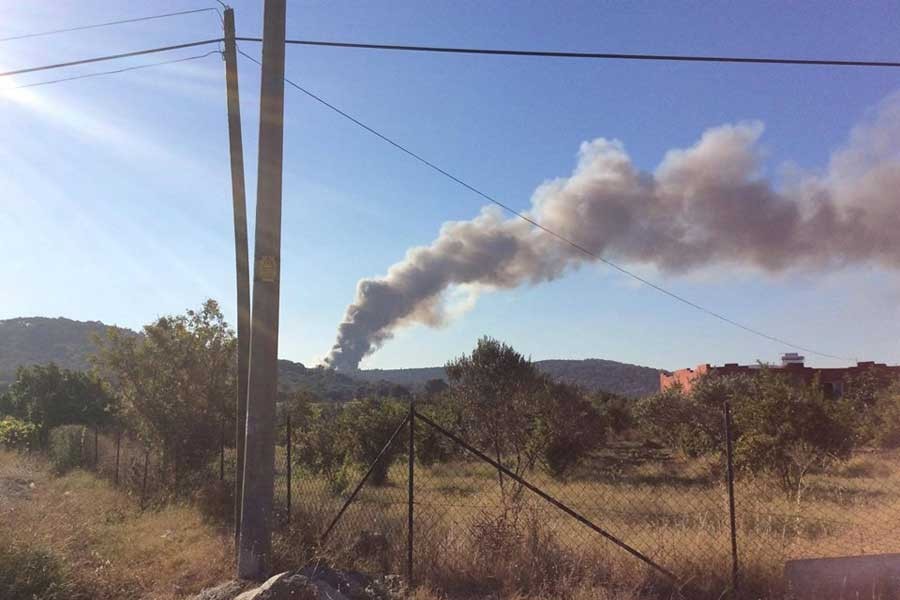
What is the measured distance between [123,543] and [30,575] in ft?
7.33

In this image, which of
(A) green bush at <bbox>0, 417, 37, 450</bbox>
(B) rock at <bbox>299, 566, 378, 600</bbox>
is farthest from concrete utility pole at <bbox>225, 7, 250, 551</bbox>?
(A) green bush at <bbox>0, 417, 37, 450</bbox>

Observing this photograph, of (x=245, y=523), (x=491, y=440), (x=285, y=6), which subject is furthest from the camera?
(x=491, y=440)

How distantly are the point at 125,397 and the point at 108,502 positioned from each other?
2294 mm

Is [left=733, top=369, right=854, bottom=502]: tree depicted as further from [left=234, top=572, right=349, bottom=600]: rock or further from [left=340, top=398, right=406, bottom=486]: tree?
[left=234, top=572, right=349, bottom=600]: rock

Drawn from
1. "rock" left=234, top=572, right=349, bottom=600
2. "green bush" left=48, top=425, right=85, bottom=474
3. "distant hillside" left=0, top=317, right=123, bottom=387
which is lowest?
"green bush" left=48, top=425, right=85, bottom=474

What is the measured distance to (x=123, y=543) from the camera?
8.08 metres

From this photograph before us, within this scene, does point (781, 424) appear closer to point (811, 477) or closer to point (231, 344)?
point (811, 477)

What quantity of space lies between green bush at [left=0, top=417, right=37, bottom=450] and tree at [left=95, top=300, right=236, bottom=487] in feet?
44.4

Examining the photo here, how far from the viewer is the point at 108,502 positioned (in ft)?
38.5

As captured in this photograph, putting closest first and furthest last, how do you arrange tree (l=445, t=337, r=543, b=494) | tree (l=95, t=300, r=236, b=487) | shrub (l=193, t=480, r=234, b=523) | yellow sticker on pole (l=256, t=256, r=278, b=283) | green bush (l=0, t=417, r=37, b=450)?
yellow sticker on pole (l=256, t=256, r=278, b=283), shrub (l=193, t=480, r=234, b=523), tree (l=95, t=300, r=236, b=487), tree (l=445, t=337, r=543, b=494), green bush (l=0, t=417, r=37, b=450)

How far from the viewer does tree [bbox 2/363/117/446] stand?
94.1 feet

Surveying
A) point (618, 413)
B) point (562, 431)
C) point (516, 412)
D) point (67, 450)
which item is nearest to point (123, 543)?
point (516, 412)

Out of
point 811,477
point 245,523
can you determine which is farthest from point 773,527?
point 811,477

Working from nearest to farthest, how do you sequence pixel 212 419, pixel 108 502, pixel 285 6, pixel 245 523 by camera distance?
pixel 245 523, pixel 285 6, pixel 108 502, pixel 212 419
